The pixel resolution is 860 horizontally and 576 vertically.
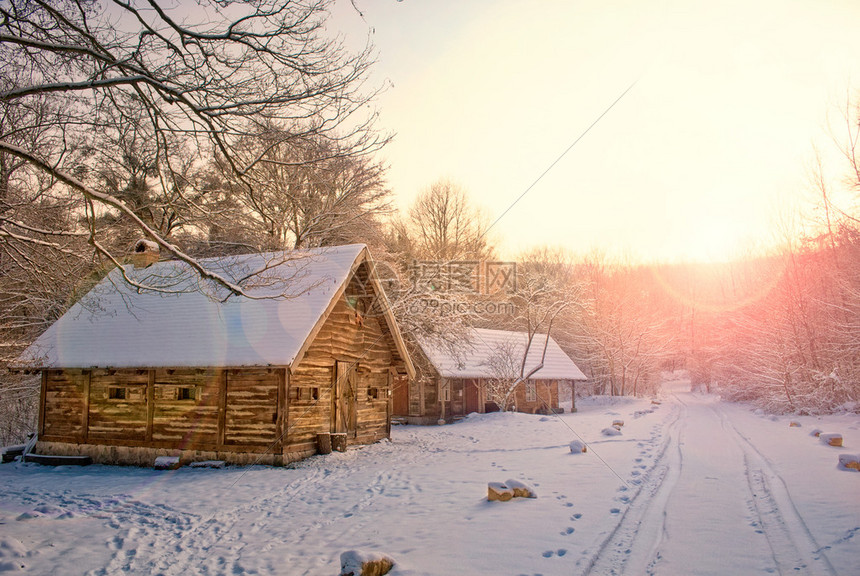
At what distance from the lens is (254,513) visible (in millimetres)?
10156

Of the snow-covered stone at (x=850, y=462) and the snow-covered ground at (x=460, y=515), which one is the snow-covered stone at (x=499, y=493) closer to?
the snow-covered ground at (x=460, y=515)

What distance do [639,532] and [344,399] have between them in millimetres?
12342

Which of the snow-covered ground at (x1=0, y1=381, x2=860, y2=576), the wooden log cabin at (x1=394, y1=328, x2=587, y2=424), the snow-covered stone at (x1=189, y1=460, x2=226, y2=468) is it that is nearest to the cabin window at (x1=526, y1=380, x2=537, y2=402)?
the wooden log cabin at (x1=394, y1=328, x2=587, y2=424)

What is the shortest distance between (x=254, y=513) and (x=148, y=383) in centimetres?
842

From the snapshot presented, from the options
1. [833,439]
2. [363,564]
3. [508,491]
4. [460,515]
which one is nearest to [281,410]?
[460,515]

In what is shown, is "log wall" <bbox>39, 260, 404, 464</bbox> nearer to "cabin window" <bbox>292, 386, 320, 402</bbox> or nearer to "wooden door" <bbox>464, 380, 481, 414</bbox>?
"cabin window" <bbox>292, 386, 320, 402</bbox>

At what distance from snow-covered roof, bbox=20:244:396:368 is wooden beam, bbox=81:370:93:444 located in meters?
0.65

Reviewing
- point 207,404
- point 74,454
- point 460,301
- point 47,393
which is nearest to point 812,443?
point 460,301

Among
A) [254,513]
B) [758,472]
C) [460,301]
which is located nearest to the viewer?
[254,513]

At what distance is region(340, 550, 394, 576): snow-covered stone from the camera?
6.44 metres

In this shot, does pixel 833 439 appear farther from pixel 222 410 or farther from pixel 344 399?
pixel 222 410

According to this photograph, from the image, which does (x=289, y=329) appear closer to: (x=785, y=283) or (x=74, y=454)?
(x=74, y=454)

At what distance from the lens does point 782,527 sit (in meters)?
7.86

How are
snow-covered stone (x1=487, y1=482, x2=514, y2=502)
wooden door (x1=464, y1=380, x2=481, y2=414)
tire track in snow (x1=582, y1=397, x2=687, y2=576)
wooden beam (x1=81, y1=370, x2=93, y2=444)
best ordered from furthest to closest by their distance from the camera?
wooden door (x1=464, y1=380, x2=481, y2=414)
wooden beam (x1=81, y1=370, x2=93, y2=444)
snow-covered stone (x1=487, y1=482, x2=514, y2=502)
tire track in snow (x1=582, y1=397, x2=687, y2=576)
